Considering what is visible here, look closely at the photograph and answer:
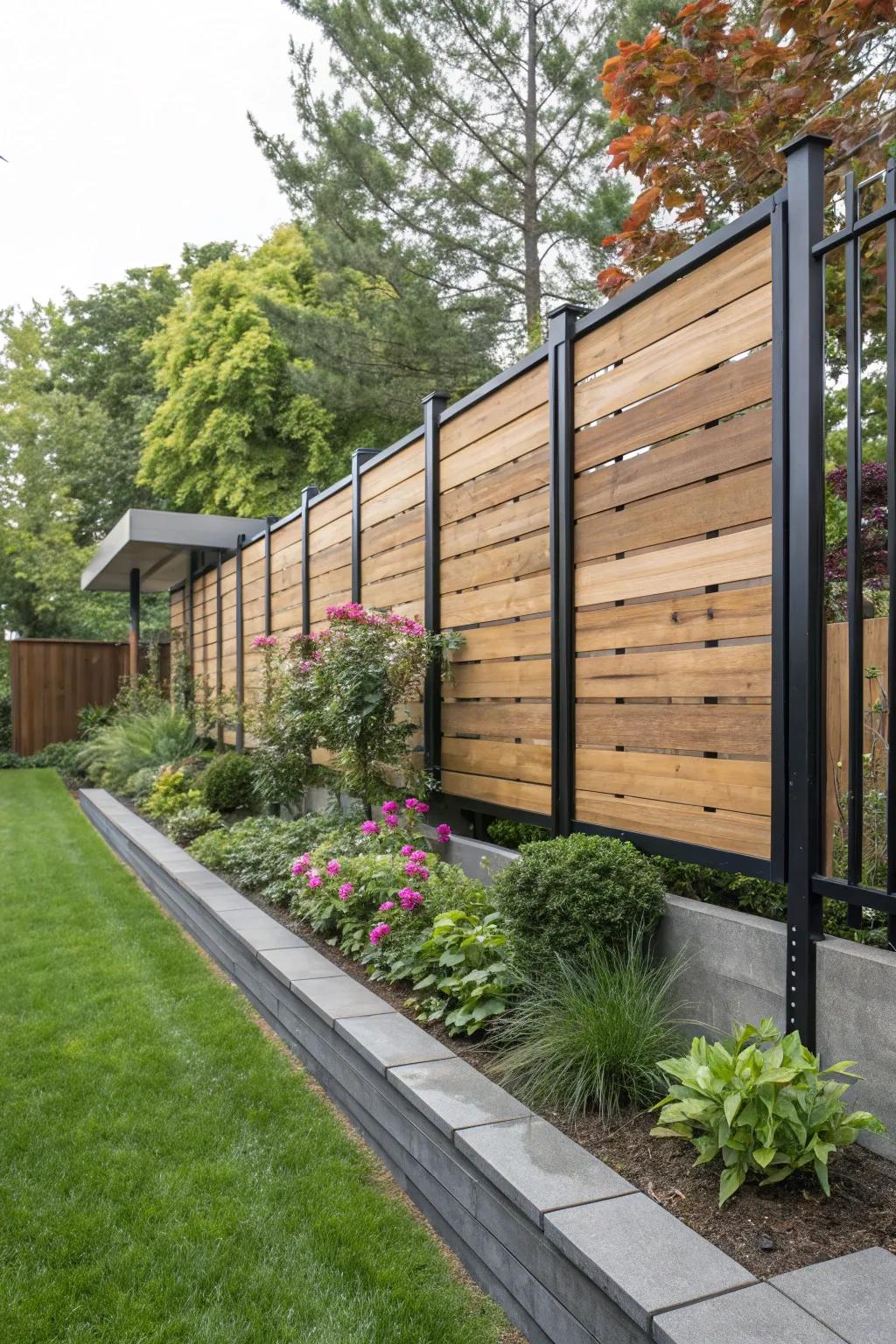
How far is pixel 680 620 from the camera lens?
3.32 meters

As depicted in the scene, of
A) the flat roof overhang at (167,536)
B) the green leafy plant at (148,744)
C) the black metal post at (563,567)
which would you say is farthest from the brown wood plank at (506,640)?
the green leafy plant at (148,744)

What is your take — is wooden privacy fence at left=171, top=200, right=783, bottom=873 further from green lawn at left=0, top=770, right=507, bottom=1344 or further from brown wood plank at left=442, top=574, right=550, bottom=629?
green lawn at left=0, top=770, right=507, bottom=1344

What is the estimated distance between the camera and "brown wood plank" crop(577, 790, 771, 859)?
9.73ft

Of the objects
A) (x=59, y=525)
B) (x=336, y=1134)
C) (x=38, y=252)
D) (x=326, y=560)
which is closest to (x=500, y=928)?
(x=336, y=1134)

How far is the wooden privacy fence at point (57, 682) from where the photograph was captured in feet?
53.7

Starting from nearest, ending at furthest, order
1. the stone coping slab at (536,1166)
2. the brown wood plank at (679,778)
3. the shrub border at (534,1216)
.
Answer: the shrub border at (534,1216) → the stone coping slab at (536,1166) → the brown wood plank at (679,778)

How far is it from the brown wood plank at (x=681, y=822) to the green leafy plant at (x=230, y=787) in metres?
5.03

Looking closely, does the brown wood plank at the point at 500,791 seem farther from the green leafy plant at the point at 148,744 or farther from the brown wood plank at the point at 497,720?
the green leafy plant at the point at 148,744

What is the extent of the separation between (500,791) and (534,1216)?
270 cm

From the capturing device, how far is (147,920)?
580 cm

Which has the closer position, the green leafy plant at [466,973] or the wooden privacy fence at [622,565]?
the wooden privacy fence at [622,565]

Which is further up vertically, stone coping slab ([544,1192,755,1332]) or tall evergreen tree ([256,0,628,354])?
tall evergreen tree ([256,0,628,354])

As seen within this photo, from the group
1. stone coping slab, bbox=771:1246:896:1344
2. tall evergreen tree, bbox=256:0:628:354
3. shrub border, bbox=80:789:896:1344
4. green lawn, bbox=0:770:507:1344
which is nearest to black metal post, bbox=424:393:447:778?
green lawn, bbox=0:770:507:1344

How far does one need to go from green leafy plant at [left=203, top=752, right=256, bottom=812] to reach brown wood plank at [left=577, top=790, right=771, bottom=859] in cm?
503
